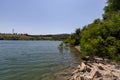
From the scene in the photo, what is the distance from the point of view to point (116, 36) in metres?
26.4

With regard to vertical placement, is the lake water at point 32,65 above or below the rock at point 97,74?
below

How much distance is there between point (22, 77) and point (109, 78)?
26.6 ft

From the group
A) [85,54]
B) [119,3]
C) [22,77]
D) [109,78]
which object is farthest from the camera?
[119,3]

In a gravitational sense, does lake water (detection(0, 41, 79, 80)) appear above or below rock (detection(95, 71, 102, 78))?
below

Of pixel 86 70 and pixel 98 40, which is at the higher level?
pixel 98 40

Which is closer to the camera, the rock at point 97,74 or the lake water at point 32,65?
the rock at point 97,74

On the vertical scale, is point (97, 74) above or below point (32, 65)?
above

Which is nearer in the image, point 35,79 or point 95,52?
point 35,79

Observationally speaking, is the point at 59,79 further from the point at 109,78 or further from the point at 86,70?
the point at 109,78

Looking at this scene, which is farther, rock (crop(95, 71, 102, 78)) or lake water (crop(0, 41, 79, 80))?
lake water (crop(0, 41, 79, 80))

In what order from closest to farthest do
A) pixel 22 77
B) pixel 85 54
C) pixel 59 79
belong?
pixel 59 79 < pixel 22 77 < pixel 85 54

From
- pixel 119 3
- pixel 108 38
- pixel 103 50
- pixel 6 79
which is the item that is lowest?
pixel 6 79

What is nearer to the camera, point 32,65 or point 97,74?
point 97,74

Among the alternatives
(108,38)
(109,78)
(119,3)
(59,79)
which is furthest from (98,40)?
(119,3)
